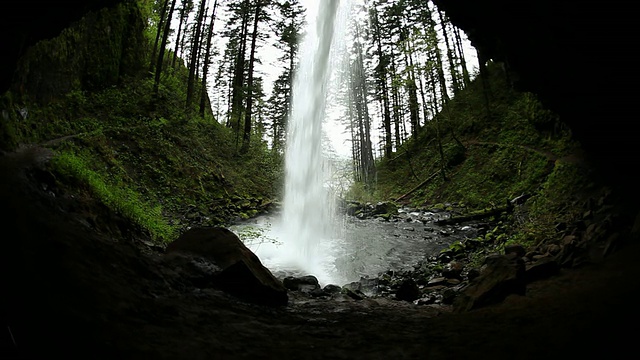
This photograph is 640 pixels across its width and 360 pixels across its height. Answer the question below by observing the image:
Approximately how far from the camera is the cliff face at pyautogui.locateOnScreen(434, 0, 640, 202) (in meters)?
4.58

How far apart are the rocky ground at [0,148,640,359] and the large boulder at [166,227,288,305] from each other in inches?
9.2

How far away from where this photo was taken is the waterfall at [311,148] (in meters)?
13.6

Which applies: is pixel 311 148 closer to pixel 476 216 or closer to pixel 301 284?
pixel 476 216

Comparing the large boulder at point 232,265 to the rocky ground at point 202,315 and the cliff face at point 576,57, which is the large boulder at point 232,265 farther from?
the cliff face at point 576,57

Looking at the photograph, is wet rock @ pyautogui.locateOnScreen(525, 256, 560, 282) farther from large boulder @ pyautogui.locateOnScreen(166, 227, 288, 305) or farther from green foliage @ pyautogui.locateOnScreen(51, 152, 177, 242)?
green foliage @ pyautogui.locateOnScreen(51, 152, 177, 242)

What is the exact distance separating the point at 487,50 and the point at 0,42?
852 cm

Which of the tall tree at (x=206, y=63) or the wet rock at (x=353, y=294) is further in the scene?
the tall tree at (x=206, y=63)

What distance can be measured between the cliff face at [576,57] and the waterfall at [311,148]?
8106 mm

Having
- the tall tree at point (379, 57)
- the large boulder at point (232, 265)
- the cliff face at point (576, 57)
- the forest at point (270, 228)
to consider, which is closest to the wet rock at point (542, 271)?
the forest at point (270, 228)

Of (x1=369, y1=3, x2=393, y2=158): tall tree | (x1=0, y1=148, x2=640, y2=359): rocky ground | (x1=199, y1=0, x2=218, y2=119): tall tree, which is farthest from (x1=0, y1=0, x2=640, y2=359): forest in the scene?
(x1=369, y1=3, x2=393, y2=158): tall tree

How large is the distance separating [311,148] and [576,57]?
12.7 meters

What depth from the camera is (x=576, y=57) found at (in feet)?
16.8

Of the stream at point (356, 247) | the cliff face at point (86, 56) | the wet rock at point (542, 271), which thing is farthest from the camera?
the stream at point (356, 247)

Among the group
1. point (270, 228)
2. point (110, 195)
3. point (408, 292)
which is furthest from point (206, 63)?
point (408, 292)
